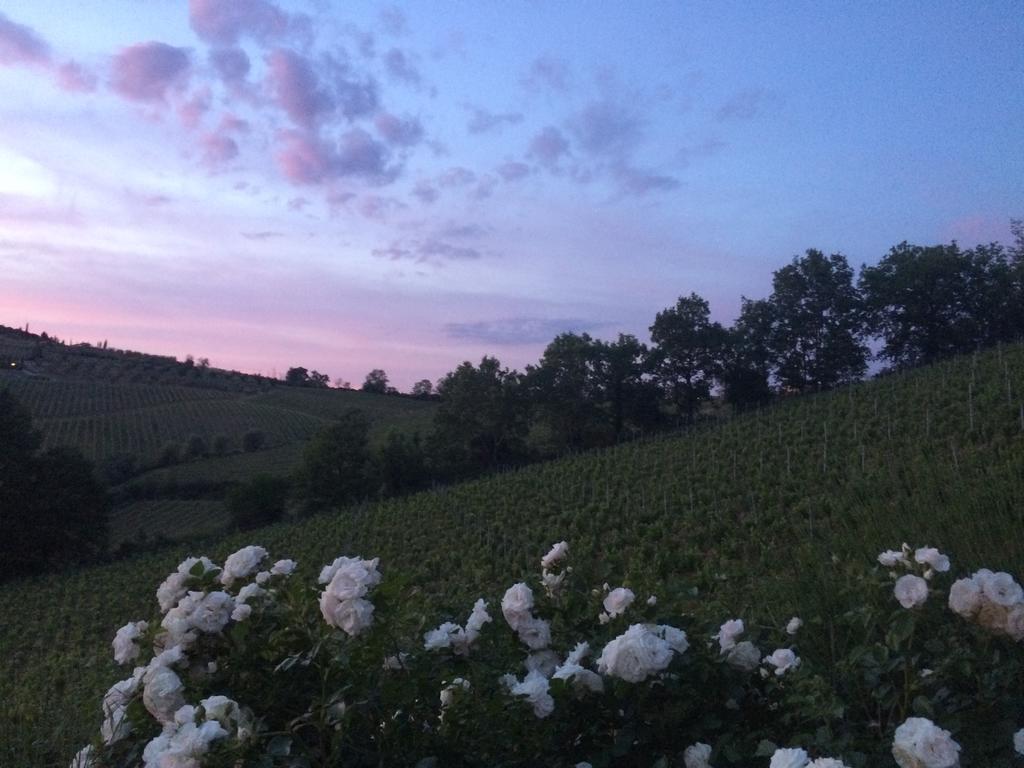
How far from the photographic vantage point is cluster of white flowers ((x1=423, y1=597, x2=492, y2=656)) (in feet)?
8.62

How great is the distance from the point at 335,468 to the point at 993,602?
42450 millimetres

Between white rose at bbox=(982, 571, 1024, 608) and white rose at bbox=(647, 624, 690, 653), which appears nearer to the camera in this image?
white rose at bbox=(982, 571, 1024, 608)

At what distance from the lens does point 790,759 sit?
175cm

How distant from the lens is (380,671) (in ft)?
7.79

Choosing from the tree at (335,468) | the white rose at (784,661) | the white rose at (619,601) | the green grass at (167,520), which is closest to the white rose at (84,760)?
the white rose at (619,601)

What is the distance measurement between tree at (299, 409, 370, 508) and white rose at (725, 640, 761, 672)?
40.0m

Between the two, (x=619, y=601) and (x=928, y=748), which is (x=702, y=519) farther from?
(x=928, y=748)

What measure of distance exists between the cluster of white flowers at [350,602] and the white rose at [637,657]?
647 mm

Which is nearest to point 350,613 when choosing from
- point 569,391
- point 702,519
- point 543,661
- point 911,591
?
point 543,661

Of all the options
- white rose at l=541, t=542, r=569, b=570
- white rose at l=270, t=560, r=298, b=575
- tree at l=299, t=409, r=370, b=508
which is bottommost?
tree at l=299, t=409, r=370, b=508

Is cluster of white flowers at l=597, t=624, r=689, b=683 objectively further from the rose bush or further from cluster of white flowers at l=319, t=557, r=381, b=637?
cluster of white flowers at l=319, t=557, r=381, b=637

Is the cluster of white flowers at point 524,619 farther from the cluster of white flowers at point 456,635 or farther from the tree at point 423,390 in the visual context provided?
the tree at point 423,390

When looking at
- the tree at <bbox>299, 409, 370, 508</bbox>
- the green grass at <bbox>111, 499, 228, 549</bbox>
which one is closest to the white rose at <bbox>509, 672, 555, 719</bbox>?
the green grass at <bbox>111, 499, 228, 549</bbox>

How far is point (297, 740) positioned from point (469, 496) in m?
27.2
